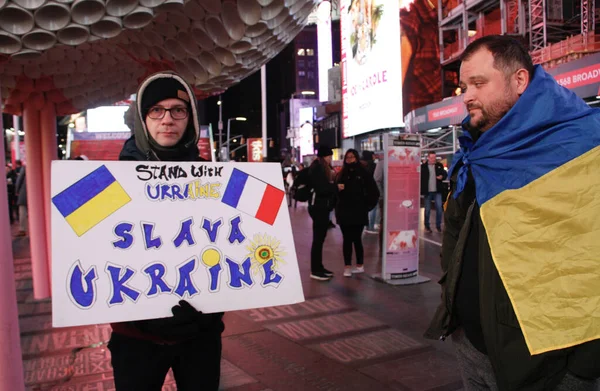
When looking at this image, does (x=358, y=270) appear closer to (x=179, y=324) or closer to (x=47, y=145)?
(x=47, y=145)

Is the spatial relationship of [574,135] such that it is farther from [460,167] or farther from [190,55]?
[190,55]

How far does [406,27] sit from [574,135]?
1073 inches

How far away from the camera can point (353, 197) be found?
676 centimetres

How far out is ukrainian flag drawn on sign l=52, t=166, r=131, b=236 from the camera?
1719mm

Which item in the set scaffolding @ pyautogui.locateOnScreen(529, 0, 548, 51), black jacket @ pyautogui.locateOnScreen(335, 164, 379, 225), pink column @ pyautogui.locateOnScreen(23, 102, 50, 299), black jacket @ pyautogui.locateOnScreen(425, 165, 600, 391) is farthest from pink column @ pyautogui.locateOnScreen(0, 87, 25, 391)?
scaffolding @ pyautogui.locateOnScreen(529, 0, 548, 51)

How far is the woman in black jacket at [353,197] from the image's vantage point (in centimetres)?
675

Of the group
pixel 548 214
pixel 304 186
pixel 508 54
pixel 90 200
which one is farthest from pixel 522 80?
pixel 304 186

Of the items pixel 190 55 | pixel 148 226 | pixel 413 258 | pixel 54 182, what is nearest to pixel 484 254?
pixel 148 226

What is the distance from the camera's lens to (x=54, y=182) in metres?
1.71

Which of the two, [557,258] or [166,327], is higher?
[557,258]

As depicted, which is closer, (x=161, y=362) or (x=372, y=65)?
(x=161, y=362)

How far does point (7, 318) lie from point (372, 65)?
972 inches

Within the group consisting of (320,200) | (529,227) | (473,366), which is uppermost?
(529,227)

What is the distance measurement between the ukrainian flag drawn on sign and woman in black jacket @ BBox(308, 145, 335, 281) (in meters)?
5.09
